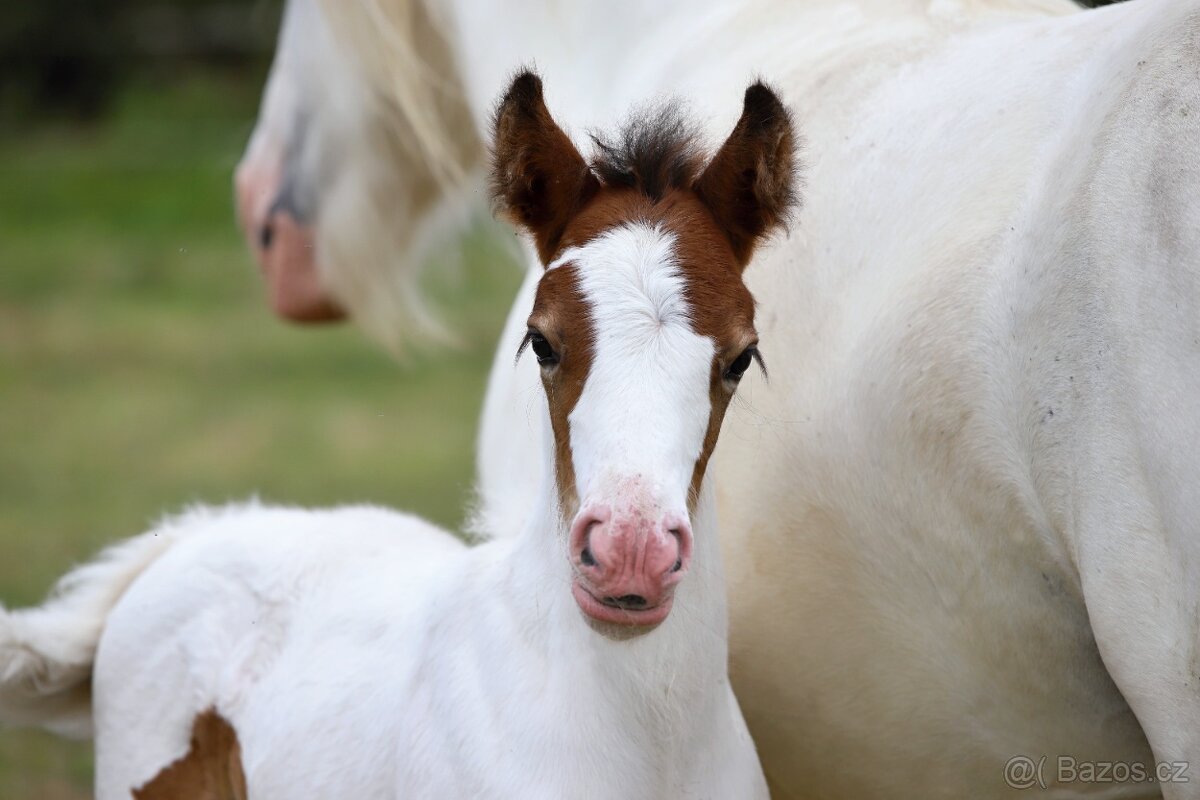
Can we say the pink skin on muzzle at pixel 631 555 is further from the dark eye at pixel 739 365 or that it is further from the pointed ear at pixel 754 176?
the pointed ear at pixel 754 176

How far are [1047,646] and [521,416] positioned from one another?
1176mm

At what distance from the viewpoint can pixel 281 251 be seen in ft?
15.1

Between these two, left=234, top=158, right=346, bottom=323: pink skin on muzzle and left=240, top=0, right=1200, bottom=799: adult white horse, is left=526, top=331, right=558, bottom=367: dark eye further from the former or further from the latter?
left=234, top=158, right=346, bottom=323: pink skin on muzzle

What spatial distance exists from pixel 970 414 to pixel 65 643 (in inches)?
75.0

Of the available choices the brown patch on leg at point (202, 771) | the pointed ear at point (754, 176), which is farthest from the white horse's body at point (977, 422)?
the brown patch on leg at point (202, 771)

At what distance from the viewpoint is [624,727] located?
2.29 m

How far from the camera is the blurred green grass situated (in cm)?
703

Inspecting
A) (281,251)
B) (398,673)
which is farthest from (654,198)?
(281,251)

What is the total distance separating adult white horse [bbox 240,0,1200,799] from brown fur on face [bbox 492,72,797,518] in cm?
21

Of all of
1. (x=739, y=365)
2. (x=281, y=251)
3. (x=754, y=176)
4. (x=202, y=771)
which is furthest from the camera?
(x=281, y=251)

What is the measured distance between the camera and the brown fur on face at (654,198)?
2199 mm

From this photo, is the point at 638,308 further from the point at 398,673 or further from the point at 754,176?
the point at 398,673

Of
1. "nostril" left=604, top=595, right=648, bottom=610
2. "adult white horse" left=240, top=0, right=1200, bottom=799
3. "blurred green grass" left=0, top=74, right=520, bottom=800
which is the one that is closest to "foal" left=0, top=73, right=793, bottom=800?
"nostril" left=604, top=595, right=648, bottom=610

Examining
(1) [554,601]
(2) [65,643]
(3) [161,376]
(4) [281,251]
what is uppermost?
(4) [281,251]
